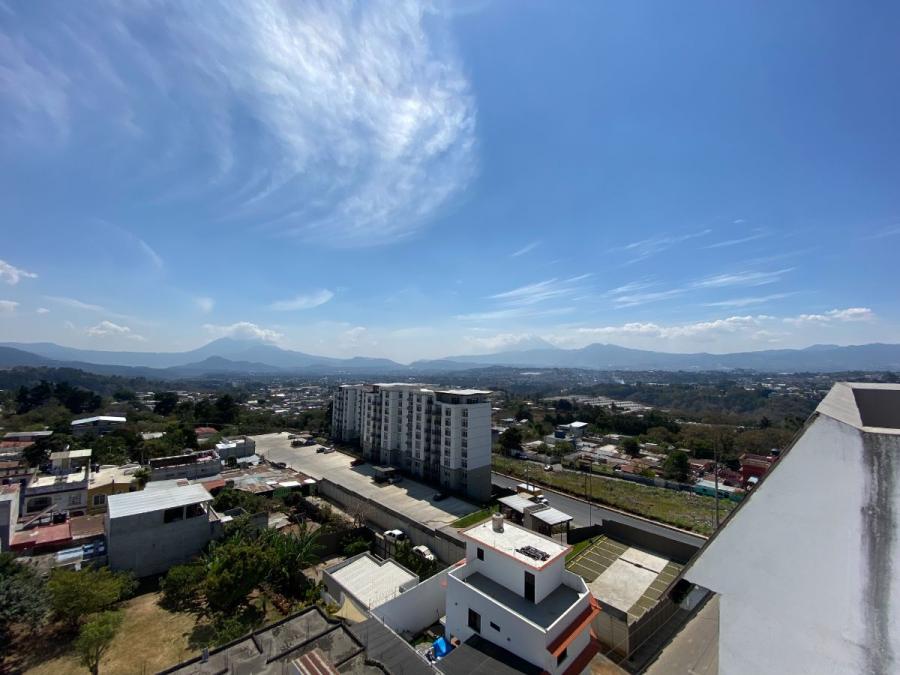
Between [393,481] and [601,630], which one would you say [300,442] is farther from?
[601,630]

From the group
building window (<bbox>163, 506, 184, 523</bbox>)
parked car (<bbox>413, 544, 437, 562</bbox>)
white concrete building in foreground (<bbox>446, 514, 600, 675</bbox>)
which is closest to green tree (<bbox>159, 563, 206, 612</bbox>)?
building window (<bbox>163, 506, 184, 523</bbox>)

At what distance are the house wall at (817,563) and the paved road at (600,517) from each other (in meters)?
20.1

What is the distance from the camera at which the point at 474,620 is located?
1161 centimetres

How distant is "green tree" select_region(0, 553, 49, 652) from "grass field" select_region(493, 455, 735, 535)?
82.2 ft

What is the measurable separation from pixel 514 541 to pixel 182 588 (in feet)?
40.3

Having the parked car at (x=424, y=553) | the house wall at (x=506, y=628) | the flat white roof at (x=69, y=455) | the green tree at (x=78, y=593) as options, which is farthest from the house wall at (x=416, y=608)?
the flat white roof at (x=69, y=455)

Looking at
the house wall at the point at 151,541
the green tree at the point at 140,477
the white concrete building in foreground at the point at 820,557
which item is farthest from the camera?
the green tree at the point at 140,477

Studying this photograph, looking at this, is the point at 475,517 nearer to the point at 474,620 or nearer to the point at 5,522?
the point at 474,620

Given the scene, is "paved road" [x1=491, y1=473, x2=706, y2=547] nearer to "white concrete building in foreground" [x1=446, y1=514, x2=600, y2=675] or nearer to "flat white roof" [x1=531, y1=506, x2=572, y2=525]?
"flat white roof" [x1=531, y1=506, x2=572, y2=525]

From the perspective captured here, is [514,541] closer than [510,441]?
Yes

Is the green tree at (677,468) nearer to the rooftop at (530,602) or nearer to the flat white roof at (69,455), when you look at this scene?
the rooftop at (530,602)

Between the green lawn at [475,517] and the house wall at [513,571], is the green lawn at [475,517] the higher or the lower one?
the lower one

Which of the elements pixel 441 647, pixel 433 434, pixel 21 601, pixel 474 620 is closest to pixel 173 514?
pixel 21 601

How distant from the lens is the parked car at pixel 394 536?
18.5 m
